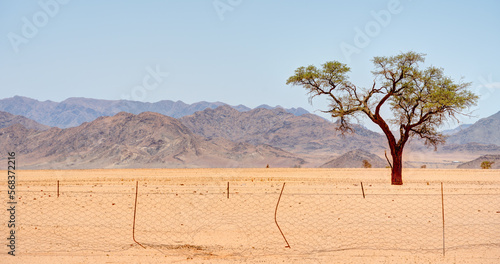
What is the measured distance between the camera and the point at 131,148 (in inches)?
3305

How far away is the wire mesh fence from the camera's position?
12.7 m

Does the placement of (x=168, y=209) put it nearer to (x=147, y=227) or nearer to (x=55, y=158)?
(x=147, y=227)

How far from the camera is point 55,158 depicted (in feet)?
276

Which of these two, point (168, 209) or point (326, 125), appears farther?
point (326, 125)

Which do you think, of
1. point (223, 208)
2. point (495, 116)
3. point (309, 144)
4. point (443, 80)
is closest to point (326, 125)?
point (309, 144)

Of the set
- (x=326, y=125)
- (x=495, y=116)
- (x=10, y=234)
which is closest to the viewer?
(x=10, y=234)

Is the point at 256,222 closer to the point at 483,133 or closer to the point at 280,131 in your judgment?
the point at 280,131

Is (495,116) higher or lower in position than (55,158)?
higher

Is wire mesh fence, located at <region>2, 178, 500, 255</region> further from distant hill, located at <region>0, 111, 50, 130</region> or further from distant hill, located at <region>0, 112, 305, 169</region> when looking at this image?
distant hill, located at <region>0, 111, 50, 130</region>

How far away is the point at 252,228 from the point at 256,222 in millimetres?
717

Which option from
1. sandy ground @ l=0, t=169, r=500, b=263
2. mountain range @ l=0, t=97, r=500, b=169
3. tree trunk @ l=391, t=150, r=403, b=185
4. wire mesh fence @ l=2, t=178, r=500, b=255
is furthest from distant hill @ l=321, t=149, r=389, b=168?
wire mesh fence @ l=2, t=178, r=500, b=255

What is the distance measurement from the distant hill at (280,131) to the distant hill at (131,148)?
30077 mm

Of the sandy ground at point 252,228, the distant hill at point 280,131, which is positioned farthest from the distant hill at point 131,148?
the sandy ground at point 252,228

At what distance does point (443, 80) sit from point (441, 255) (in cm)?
1620
